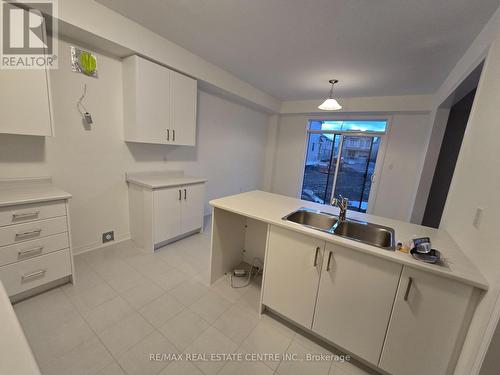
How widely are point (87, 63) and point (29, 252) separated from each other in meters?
1.90

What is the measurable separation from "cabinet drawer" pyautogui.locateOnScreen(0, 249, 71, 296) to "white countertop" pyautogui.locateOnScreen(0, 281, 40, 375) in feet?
4.58

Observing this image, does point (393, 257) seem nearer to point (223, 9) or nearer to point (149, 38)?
point (223, 9)

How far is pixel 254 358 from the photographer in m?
1.41

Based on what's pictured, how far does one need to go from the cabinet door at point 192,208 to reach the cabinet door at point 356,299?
2.01 m

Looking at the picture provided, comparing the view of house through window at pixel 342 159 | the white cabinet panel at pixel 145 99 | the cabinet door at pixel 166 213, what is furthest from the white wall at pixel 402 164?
the cabinet door at pixel 166 213

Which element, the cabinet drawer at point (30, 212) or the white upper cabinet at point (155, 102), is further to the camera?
the white upper cabinet at point (155, 102)

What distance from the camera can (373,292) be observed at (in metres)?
1.25

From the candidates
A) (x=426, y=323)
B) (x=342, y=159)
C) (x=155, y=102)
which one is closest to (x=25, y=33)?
(x=155, y=102)

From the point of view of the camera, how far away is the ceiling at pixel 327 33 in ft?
5.71

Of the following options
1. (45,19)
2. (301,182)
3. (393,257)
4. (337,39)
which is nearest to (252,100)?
(337,39)

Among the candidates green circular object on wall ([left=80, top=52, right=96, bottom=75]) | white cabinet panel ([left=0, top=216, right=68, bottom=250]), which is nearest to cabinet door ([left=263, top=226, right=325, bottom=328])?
white cabinet panel ([left=0, top=216, right=68, bottom=250])

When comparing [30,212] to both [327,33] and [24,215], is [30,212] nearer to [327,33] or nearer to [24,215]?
[24,215]

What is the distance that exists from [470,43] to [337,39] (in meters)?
1.28

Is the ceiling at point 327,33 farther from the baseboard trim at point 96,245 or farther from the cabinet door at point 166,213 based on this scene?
the baseboard trim at point 96,245
